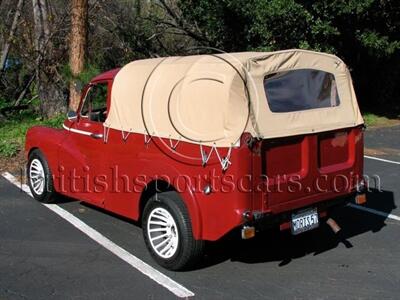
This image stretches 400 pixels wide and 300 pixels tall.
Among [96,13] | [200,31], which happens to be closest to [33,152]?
[96,13]

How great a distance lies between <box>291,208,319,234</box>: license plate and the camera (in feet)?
16.2

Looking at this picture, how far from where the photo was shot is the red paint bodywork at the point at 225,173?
451cm

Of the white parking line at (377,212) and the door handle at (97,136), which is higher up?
the door handle at (97,136)

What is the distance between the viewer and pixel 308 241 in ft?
19.5

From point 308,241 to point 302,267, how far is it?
0.81m

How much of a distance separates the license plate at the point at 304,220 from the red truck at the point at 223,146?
1 centimetres

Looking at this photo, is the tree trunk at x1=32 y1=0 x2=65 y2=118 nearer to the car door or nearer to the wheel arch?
the car door

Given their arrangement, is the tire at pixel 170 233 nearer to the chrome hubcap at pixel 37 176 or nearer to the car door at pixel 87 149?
the car door at pixel 87 149

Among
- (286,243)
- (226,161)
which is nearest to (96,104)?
(226,161)

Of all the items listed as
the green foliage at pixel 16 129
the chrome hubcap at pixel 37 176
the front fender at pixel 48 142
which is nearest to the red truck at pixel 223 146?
the front fender at pixel 48 142

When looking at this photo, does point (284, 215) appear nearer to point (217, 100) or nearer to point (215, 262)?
point (215, 262)

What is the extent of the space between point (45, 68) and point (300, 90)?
10.3 metres

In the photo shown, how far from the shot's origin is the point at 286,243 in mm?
5875

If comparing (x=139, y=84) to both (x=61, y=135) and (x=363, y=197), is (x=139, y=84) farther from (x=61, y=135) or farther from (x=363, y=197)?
(x=363, y=197)
